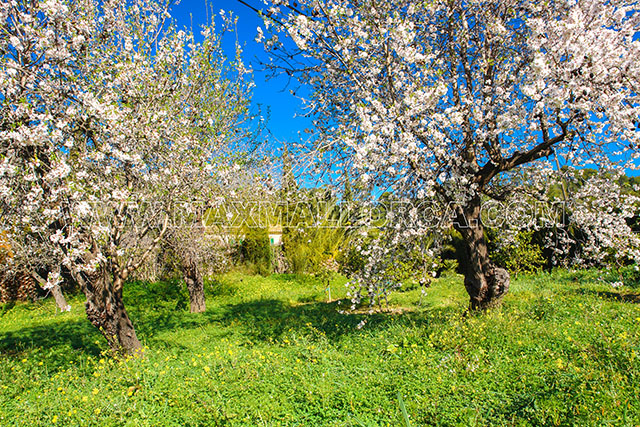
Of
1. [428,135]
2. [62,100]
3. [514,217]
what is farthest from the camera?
[514,217]

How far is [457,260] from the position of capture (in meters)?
15.1

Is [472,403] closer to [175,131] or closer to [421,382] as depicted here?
[421,382]

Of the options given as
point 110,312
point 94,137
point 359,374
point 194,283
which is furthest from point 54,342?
point 359,374

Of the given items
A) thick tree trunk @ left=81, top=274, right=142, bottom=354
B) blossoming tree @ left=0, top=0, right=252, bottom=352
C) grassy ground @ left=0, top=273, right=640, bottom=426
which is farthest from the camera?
thick tree trunk @ left=81, top=274, right=142, bottom=354

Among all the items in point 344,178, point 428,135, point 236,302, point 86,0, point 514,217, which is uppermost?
point 86,0

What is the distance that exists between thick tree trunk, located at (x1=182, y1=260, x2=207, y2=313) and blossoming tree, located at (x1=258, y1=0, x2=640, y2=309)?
18.4 ft

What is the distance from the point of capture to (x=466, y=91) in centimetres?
533

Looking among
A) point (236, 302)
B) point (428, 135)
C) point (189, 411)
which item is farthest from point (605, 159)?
point (236, 302)

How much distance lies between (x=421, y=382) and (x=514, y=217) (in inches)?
168

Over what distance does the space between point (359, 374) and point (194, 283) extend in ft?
22.5

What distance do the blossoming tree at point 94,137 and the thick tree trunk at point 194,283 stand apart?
3.43 metres

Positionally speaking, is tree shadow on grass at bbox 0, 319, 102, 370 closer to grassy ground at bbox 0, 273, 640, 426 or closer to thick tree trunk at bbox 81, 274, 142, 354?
grassy ground at bbox 0, 273, 640, 426

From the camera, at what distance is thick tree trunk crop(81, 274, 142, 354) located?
5406mm

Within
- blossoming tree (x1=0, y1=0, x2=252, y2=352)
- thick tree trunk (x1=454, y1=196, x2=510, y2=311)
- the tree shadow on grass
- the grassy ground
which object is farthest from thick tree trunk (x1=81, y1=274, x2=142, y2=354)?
thick tree trunk (x1=454, y1=196, x2=510, y2=311)
